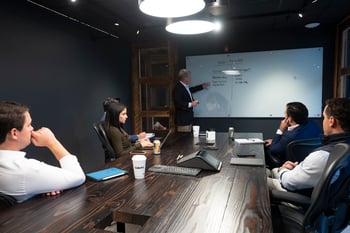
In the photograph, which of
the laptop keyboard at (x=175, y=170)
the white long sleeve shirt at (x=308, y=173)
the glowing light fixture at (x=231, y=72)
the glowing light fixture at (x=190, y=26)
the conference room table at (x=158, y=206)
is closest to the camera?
the conference room table at (x=158, y=206)

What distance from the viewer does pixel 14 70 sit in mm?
2729

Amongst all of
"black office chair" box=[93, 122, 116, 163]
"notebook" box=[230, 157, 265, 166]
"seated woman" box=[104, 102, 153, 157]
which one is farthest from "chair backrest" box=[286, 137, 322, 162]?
"black office chair" box=[93, 122, 116, 163]

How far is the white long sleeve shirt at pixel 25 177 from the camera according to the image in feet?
3.51


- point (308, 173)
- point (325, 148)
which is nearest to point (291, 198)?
point (308, 173)

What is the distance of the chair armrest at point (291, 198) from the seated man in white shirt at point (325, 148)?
7cm

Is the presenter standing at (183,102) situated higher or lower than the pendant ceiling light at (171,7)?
lower

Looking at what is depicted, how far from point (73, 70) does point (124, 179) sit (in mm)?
2633

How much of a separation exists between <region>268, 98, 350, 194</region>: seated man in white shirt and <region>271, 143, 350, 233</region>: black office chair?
9 centimetres

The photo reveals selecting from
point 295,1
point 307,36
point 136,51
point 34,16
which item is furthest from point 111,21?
point 307,36

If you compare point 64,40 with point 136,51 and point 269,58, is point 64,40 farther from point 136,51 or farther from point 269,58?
point 269,58

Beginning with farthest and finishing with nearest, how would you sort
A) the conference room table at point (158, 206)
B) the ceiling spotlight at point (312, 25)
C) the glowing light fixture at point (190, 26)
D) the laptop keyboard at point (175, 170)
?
the ceiling spotlight at point (312, 25)
the glowing light fixture at point (190, 26)
the laptop keyboard at point (175, 170)
the conference room table at point (158, 206)

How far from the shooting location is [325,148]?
1.37 meters

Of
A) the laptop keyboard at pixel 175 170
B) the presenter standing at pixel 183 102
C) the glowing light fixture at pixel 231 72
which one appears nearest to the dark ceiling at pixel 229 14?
the glowing light fixture at pixel 231 72

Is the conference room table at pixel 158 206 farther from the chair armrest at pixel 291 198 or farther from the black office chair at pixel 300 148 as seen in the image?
the black office chair at pixel 300 148
